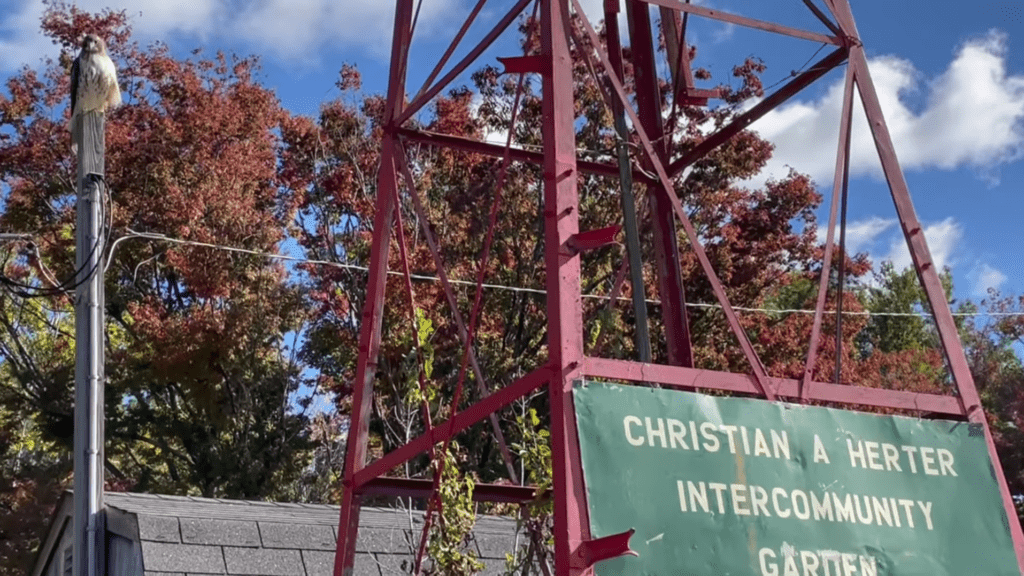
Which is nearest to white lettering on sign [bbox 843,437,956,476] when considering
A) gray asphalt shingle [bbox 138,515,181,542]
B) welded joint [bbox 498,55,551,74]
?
welded joint [bbox 498,55,551,74]

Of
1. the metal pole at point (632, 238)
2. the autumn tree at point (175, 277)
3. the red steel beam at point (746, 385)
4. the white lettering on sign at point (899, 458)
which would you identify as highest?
the autumn tree at point (175, 277)

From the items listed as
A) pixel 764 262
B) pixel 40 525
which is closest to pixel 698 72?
pixel 764 262

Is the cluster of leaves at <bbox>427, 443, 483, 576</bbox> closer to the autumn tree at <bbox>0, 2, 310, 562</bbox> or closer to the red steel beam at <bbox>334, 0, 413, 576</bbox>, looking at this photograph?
the red steel beam at <bbox>334, 0, 413, 576</bbox>

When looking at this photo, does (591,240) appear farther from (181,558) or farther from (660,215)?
(181,558)

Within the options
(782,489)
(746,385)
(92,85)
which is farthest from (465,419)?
(92,85)

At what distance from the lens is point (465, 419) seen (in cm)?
668

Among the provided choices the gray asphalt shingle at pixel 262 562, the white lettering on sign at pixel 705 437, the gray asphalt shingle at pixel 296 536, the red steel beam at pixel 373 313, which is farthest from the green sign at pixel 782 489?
the gray asphalt shingle at pixel 296 536

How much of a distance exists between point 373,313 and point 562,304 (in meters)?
2.49

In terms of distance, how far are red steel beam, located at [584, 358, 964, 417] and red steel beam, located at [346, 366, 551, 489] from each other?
0.28 meters

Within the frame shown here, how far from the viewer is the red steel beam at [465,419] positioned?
6.16 metres

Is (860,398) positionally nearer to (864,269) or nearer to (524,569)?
(524,569)

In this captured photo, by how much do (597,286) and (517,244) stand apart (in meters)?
1.51

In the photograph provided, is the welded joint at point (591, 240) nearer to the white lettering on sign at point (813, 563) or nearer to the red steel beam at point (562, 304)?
the red steel beam at point (562, 304)

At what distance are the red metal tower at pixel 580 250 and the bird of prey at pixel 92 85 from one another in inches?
138
